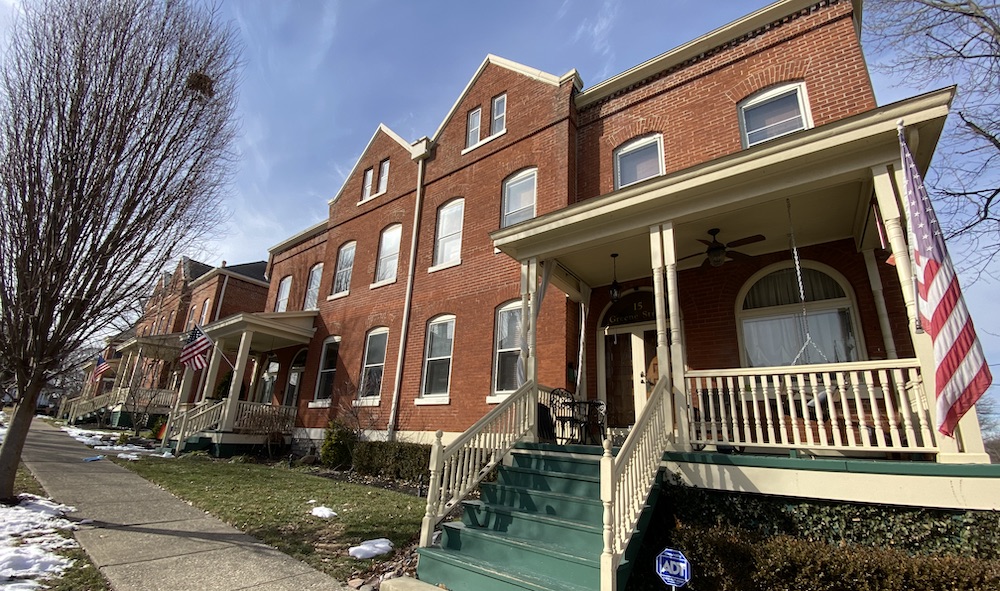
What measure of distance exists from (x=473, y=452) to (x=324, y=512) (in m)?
2.67

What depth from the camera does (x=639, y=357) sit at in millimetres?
8508

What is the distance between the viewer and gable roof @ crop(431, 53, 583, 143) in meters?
11.2

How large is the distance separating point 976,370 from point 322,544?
22.1ft

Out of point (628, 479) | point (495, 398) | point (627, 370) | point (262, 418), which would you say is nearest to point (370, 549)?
point (628, 479)

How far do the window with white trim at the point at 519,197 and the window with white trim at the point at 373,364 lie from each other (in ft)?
15.9

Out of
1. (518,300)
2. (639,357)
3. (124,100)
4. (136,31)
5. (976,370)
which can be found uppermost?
(136,31)

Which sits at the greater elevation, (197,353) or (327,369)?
(197,353)

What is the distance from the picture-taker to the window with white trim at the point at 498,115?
12516 mm

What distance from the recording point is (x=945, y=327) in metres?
4.02

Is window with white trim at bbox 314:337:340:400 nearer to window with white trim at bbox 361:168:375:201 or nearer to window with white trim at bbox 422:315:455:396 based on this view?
window with white trim at bbox 422:315:455:396

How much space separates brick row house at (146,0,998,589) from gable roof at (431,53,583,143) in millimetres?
71

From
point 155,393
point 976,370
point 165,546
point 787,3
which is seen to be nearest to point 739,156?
point 976,370

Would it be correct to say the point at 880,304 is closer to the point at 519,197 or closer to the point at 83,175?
the point at 519,197

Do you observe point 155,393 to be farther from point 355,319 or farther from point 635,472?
point 635,472
